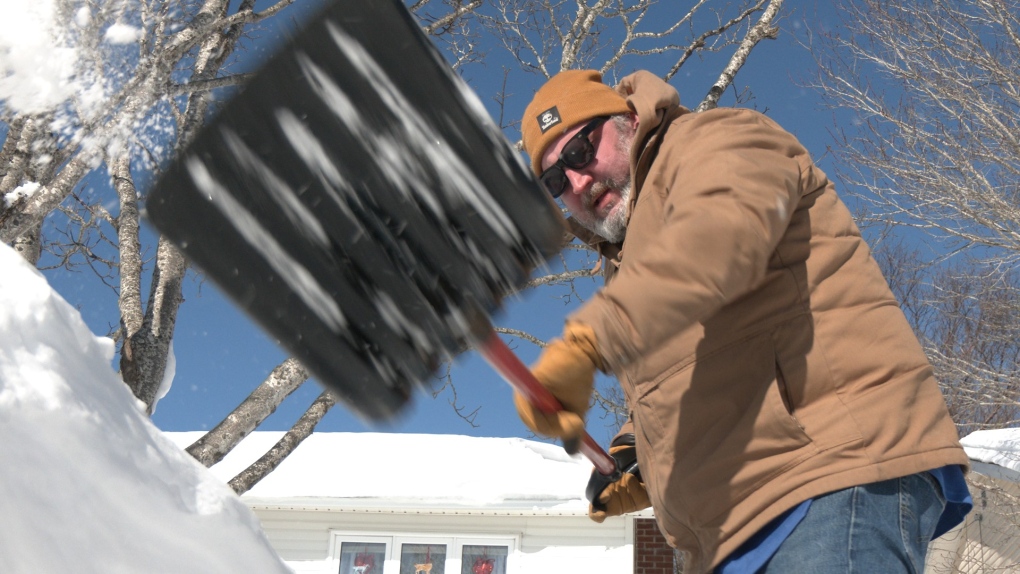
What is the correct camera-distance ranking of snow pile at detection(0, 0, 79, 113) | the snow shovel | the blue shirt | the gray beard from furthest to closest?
snow pile at detection(0, 0, 79, 113) → the gray beard → the snow shovel → the blue shirt

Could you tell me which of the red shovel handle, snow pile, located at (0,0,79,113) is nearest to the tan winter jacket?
the red shovel handle

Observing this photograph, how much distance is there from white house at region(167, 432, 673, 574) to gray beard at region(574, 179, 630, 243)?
294 inches

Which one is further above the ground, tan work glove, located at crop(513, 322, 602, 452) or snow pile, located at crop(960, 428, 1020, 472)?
tan work glove, located at crop(513, 322, 602, 452)

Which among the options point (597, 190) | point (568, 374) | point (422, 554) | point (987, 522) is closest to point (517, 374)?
point (568, 374)

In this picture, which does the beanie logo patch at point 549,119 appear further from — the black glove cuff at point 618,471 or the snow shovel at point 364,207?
the black glove cuff at point 618,471

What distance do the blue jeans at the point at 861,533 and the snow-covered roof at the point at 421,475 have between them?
25.5 ft

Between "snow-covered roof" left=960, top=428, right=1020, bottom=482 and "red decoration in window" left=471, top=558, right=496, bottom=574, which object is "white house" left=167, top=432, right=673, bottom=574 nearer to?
"red decoration in window" left=471, top=558, right=496, bottom=574

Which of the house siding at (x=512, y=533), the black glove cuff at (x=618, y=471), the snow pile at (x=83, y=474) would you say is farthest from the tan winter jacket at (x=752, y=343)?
the house siding at (x=512, y=533)

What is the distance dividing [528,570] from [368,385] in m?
8.21

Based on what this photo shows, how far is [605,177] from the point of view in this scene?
75.5 inches

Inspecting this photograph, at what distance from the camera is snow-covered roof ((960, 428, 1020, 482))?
694cm

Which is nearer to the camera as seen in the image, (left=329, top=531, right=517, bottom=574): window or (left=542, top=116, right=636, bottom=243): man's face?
(left=542, top=116, right=636, bottom=243): man's face

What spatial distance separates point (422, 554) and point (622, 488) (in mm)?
7869

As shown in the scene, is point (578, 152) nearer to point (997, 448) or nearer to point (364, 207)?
point (364, 207)
